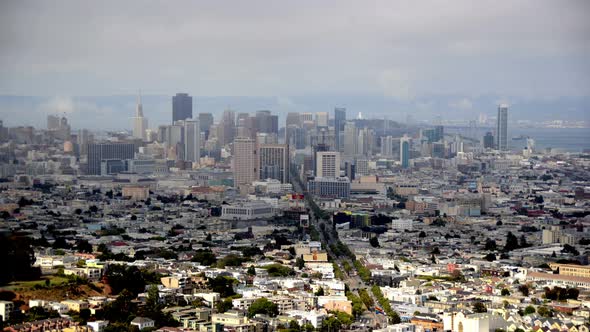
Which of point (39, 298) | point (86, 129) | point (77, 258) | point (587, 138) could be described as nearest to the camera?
point (39, 298)

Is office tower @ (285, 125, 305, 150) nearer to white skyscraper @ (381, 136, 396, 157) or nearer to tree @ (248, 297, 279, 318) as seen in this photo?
white skyscraper @ (381, 136, 396, 157)

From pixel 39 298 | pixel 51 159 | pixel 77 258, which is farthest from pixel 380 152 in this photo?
pixel 39 298

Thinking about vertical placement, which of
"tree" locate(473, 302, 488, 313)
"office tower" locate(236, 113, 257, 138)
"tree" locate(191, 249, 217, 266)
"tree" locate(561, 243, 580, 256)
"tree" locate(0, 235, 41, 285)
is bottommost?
"tree" locate(561, 243, 580, 256)

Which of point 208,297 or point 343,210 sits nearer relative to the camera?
point 208,297

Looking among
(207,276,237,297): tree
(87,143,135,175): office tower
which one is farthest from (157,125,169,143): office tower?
(207,276,237,297): tree

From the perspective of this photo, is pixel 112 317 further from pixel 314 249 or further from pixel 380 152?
pixel 380 152

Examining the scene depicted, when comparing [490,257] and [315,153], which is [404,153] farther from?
[490,257]

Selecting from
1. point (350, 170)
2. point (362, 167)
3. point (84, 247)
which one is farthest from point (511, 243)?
point (362, 167)
